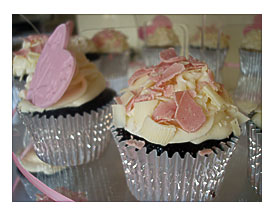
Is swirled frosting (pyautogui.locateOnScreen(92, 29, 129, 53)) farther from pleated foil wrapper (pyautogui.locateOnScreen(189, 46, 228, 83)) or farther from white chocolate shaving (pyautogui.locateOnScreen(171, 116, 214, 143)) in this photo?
white chocolate shaving (pyautogui.locateOnScreen(171, 116, 214, 143))

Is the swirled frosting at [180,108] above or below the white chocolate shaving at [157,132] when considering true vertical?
above

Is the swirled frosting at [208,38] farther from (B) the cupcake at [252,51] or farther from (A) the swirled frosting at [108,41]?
(A) the swirled frosting at [108,41]

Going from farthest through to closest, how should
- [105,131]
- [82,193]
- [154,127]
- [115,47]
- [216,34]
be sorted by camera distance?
[115,47] < [216,34] < [105,131] < [82,193] < [154,127]

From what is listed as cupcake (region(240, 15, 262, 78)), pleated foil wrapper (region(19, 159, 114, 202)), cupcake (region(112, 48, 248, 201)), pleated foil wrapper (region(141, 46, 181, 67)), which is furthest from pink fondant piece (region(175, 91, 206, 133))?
pleated foil wrapper (region(141, 46, 181, 67))

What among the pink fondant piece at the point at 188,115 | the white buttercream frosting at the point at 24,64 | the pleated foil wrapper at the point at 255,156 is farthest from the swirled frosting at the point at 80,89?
the pleated foil wrapper at the point at 255,156

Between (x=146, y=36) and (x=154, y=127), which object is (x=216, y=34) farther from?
(x=154, y=127)

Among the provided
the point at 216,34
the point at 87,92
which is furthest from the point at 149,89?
the point at 216,34

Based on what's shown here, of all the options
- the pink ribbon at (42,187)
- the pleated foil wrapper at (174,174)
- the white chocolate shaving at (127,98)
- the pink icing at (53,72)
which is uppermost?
the pink icing at (53,72)

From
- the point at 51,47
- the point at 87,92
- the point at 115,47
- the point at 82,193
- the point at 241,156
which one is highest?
the point at 115,47
